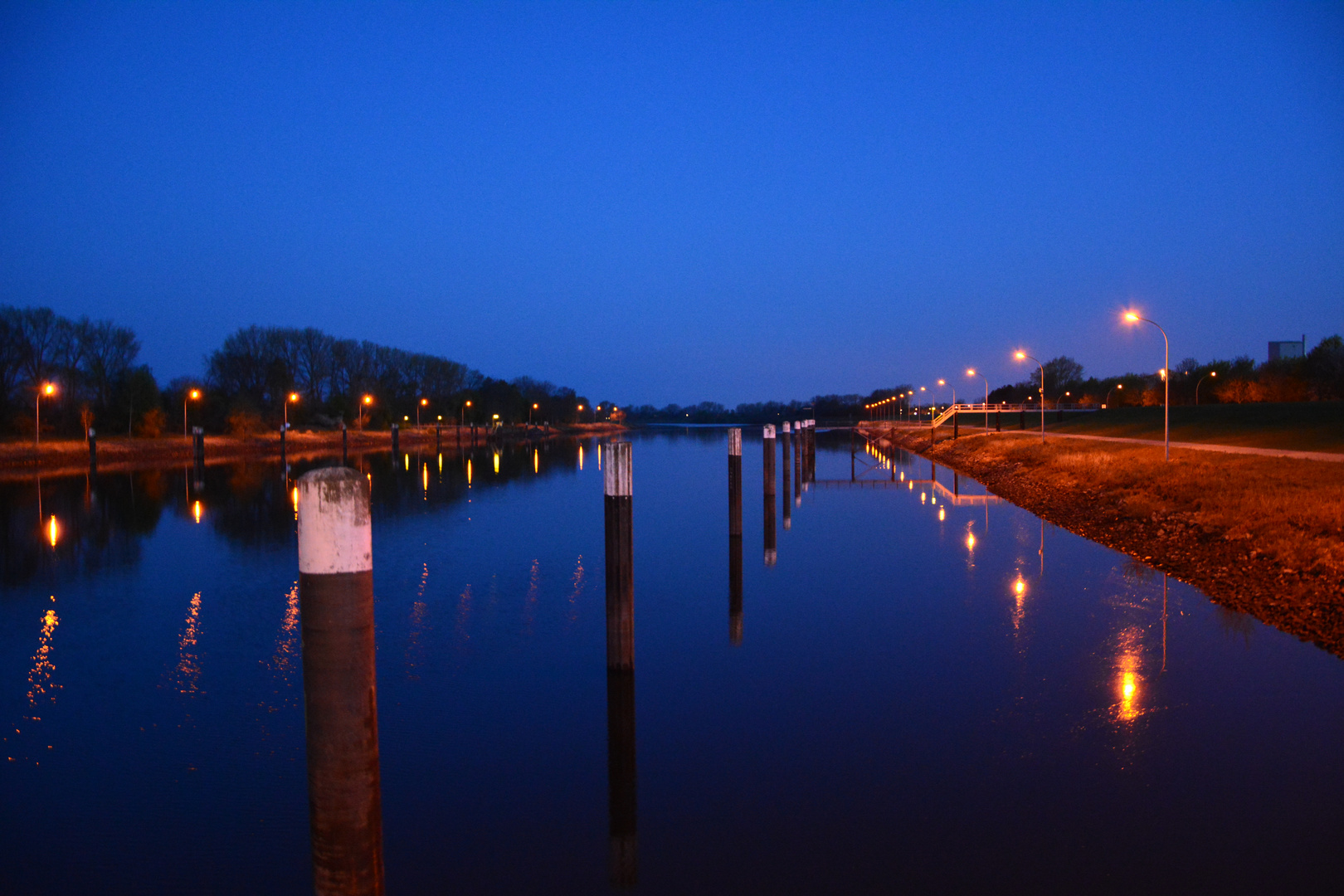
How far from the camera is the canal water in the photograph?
6.20 meters

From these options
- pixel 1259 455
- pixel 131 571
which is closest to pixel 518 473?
pixel 131 571

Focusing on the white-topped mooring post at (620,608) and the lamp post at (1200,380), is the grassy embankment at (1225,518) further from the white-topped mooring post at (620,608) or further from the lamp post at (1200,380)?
the lamp post at (1200,380)

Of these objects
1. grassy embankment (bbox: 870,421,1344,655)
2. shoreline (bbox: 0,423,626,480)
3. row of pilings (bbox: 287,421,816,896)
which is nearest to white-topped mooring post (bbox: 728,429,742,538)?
grassy embankment (bbox: 870,421,1344,655)

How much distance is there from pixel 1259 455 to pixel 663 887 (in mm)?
28781

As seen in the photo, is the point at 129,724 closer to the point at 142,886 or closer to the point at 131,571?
the point at 142,886

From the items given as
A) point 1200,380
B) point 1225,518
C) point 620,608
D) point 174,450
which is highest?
point 1200,380

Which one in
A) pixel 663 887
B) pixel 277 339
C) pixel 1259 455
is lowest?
pixel 663 887

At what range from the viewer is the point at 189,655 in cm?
1140

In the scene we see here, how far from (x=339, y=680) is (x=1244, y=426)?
54925 millimetres

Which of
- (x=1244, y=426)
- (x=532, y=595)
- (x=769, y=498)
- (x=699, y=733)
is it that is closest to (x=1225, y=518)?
(x=769, y=498)

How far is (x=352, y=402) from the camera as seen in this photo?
3617 inches

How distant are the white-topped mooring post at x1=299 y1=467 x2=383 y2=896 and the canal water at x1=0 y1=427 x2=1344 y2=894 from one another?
195 centimetres

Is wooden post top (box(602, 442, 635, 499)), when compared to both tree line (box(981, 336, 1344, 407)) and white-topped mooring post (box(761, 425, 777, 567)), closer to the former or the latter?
white-topped mooring post (box(761, 425, 777, 567))

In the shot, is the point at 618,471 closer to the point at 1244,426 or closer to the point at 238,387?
the point at 1244,426
